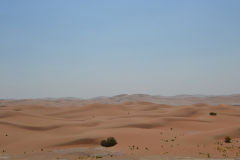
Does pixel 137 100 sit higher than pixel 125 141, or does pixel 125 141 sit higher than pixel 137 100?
pixel 137 100

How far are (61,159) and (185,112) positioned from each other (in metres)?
27.3

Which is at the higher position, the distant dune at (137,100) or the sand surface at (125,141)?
the distant dune at (137,100)

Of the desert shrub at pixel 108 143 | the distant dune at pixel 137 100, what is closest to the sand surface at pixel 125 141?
the desert shrub at pixel 108 143

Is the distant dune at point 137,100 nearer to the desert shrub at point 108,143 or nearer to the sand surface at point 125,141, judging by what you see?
the sand surface at point 125,141

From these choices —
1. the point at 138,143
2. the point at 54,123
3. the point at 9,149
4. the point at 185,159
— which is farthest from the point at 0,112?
the point at 185,159

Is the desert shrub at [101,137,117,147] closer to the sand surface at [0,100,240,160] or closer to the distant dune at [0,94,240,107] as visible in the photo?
the sand surface at [0,100,240,160]

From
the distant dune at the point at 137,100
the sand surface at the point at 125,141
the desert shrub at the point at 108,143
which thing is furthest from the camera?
the distant dune at the point at 137,100

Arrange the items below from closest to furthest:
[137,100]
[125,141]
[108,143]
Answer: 1. [108,143]
2. [125,141]
3. [137,100]

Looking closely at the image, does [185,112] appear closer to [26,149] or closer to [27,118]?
[27,118]

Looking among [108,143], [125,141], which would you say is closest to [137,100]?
[125,141]

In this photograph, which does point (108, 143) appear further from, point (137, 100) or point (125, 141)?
point (137, 100)

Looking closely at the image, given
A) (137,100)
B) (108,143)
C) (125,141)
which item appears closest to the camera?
(108,143)

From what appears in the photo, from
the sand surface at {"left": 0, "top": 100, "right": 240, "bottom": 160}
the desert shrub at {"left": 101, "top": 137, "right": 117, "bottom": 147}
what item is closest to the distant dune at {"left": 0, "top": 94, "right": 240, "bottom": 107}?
the sand surface at {"left": 0, "top": 100, "right": 240, "bottom": 160}

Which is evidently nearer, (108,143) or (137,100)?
(108,143)
